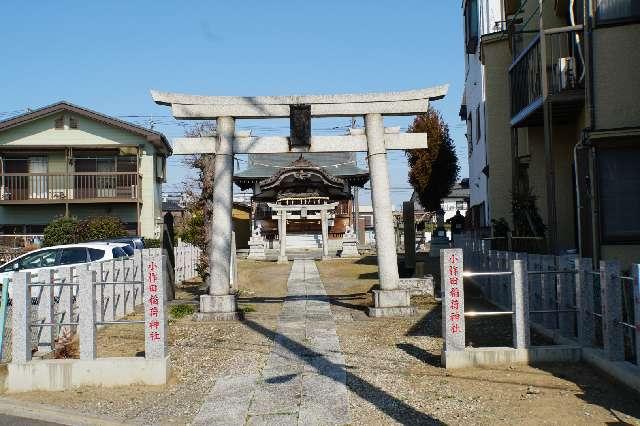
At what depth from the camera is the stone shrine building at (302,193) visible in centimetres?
3384

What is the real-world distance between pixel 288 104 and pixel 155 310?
19.2 ft

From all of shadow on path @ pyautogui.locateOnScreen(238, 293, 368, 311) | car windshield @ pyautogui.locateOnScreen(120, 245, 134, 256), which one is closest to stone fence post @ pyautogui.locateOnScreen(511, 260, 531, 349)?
shadow on path @ pyautogui.locateOnScreen(238, 293, 368, 311)

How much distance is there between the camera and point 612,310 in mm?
6965

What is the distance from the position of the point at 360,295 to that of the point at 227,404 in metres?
9.18

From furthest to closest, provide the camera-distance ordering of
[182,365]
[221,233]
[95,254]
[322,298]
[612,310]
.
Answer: [95,254] → [322,298] → [221,233] → [182,365] → [612,310]

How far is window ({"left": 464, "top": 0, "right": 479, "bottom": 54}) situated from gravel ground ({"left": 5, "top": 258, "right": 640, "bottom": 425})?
12852mm

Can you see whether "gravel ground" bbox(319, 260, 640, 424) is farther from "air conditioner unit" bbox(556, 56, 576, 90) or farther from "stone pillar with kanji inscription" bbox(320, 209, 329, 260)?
"stone pillar with kanji inscription" bbox(320, 209, 329, 260)

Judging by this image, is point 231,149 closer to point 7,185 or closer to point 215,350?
point 215,350

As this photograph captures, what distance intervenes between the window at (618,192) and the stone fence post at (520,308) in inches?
147

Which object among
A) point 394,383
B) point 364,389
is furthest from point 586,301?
point 364,389

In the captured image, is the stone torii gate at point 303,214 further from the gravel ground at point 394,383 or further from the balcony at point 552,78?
the gravel ground at point 394,383

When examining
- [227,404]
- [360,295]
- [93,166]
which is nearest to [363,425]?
[227,404]

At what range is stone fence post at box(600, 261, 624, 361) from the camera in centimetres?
691

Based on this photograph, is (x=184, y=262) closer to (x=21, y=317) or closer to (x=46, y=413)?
(x=21, y=317)
